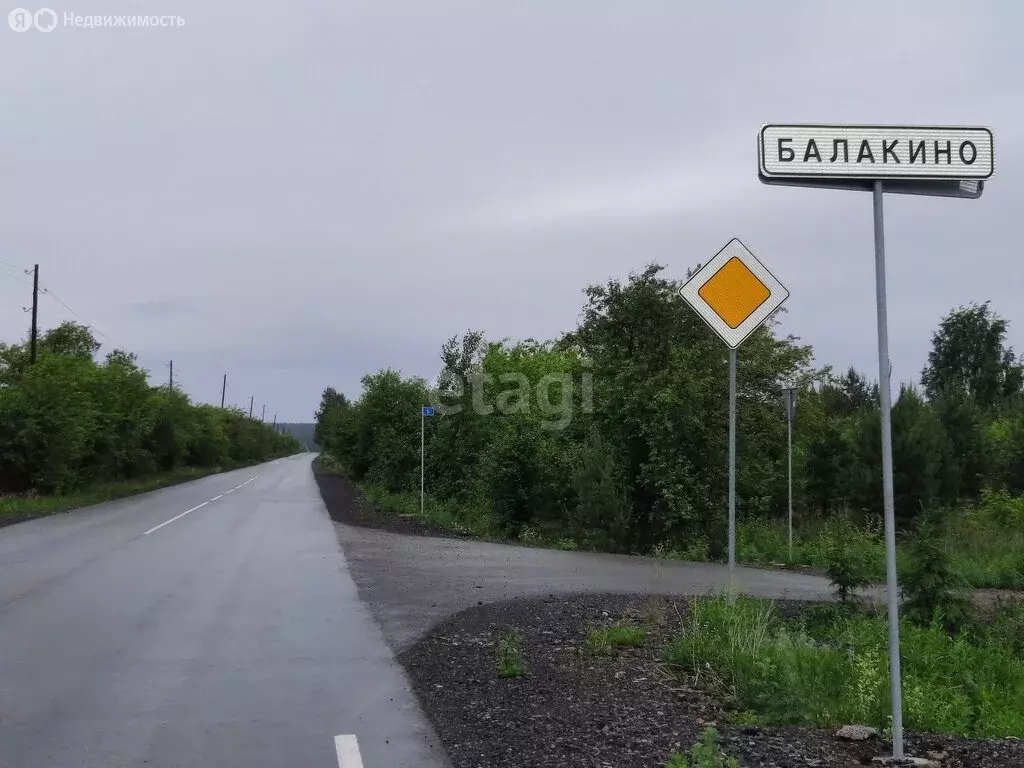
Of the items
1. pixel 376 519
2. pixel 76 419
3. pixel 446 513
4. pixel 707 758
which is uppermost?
pixel 76 419

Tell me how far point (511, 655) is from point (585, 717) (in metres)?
1.59

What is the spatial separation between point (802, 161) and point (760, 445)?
18.0m

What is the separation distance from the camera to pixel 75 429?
32.9m

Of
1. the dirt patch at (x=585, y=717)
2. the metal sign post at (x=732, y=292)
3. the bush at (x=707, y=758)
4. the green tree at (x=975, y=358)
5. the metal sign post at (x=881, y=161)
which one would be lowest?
the dirt patch at (x=585, y=717)

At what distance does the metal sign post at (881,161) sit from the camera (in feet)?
17.0

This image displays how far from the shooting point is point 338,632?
8.99 m

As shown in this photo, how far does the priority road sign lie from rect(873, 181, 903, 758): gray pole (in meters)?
2.26

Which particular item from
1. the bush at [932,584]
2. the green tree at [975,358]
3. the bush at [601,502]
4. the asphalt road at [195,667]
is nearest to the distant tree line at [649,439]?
the bush at [601,502]

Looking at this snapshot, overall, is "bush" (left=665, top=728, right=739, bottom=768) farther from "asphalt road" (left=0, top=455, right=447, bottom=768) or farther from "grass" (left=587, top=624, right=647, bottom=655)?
"grass" (left=587, top=624, right=647, bottom=655)

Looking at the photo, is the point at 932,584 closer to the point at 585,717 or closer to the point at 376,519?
the point at 585,717

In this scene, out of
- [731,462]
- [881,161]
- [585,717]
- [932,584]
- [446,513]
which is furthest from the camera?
[446,513]

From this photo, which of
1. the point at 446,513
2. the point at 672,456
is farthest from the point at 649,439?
the point at 446,513

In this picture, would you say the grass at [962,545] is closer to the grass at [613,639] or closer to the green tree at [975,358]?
the grass at [613,639]

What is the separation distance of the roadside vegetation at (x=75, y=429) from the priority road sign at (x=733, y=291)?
2155 centimetres
